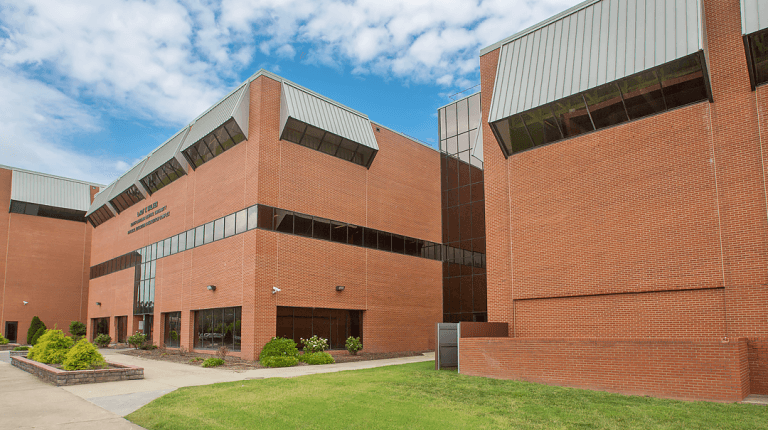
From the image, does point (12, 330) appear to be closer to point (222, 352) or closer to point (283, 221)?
point (222, 352)

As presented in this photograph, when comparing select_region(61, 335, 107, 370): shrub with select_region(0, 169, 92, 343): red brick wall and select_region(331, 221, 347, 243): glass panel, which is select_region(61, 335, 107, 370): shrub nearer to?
select_region(331, 221, 347, 243): glass panel

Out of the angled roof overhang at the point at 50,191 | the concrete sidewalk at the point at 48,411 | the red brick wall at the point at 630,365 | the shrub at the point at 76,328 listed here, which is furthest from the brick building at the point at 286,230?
the angled roof overhang at the point at 50,191

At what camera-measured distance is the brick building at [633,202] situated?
43.0 ft

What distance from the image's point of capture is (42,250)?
45.4 metres

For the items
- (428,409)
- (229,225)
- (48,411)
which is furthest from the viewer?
(229,225)

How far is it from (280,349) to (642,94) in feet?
55.8

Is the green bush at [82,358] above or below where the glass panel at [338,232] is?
below

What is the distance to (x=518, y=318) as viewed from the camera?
18.8m

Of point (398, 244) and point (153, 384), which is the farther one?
point (398, 244)

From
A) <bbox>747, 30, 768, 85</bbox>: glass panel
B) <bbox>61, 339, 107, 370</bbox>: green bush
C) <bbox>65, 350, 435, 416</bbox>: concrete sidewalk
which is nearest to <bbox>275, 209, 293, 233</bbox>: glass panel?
<bbox>65, 350, 435, 416</bbox>: concrete sidewalk

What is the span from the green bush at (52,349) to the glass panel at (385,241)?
15778 mm

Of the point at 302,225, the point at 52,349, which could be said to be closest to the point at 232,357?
the point at 302,225

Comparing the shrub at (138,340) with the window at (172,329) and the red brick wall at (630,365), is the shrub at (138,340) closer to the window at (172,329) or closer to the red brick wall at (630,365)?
the window at (172,329)

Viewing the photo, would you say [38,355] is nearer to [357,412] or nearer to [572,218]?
[357,412]
